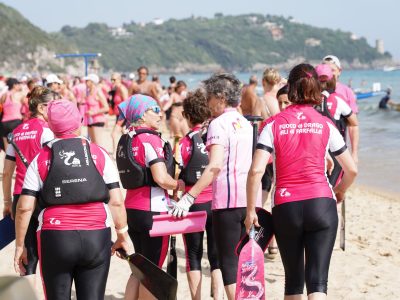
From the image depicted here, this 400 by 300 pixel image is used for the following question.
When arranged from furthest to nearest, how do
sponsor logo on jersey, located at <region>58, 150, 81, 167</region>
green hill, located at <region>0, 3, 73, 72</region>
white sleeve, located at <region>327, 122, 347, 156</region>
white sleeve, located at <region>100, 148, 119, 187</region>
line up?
green hill, located at <region>0, 3, 73, 72</region>, white sleeve, located at <region>327, 122, 347, 156</region>, white sleeve, located at <region>100, 148, 119, 187</region>, sponsor logo on jersey, located at <region>58, 150, 81, 167</region>

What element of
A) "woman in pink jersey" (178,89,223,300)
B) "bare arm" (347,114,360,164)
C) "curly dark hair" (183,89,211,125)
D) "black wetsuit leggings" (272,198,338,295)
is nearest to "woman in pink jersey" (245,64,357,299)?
"black wetsuit leggings" (272,198,338,295)

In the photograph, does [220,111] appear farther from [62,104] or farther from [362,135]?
[362,135]

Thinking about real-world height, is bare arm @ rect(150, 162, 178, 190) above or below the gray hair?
below

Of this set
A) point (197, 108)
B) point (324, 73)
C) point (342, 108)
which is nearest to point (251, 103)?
point (324, 73)

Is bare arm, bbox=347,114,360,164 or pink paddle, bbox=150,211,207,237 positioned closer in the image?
pink paddle, bbox=150,211,207,237

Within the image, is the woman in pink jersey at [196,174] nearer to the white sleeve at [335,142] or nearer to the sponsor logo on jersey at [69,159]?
the white sleeve at [335,142]

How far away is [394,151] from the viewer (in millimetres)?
20000

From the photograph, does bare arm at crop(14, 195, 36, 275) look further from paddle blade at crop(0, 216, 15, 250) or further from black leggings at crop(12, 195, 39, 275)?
black leggings at crop(12, 195, 39, 275)

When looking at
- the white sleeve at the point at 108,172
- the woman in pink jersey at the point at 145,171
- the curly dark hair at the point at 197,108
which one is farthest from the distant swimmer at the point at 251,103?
the white sleeve at the point at 108,172

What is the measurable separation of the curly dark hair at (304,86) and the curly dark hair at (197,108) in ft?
3.38

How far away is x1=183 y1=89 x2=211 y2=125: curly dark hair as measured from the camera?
5.32 meters

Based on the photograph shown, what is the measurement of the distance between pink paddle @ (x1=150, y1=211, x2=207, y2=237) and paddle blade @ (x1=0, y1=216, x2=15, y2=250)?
3.34 ft

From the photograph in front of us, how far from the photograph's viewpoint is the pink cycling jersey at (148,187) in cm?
474

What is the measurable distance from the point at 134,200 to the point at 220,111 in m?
0.85
